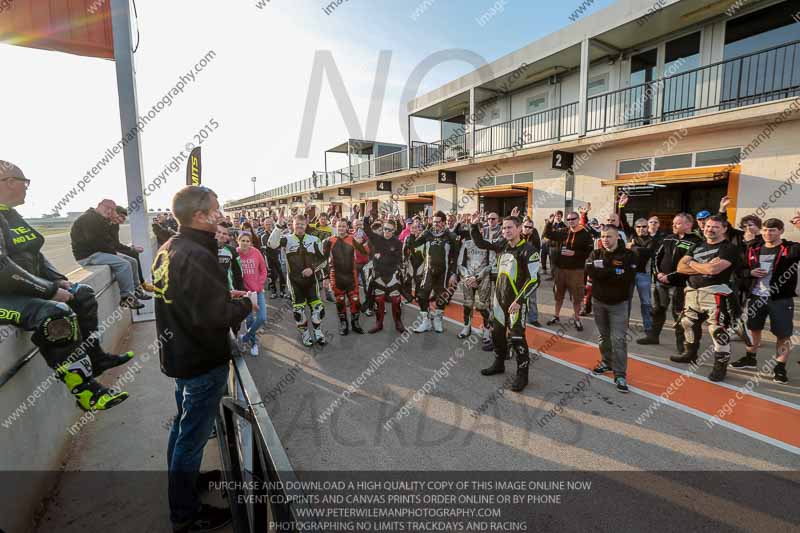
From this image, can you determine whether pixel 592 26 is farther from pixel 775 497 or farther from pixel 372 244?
pixel 775 497

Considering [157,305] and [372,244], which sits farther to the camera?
[372,244]

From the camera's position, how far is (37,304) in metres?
2.69

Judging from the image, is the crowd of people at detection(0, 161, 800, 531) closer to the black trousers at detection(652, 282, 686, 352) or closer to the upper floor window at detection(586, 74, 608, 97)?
the black trousers at detection(652, 282, 686, 352)

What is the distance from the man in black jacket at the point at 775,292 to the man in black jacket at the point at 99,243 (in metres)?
9.23

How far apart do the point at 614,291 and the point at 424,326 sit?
10.8ft

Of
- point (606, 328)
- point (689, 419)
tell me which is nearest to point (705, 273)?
point (606, 328)

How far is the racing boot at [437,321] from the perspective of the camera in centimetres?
705

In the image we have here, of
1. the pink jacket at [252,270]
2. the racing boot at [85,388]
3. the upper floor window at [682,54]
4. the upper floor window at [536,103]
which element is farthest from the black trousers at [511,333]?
the upper floor window at [536,103]

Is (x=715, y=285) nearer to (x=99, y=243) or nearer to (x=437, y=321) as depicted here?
(x=437, y=321)

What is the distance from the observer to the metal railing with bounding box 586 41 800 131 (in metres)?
9.45

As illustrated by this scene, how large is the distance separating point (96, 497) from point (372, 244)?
5.43 metres

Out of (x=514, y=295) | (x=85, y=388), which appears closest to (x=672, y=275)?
(x=514, y=295)

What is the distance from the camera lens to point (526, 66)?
14219 millimetres

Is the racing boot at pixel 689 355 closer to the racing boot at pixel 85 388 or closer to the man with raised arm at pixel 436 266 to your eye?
the man with raised arm at pixel 436 266
